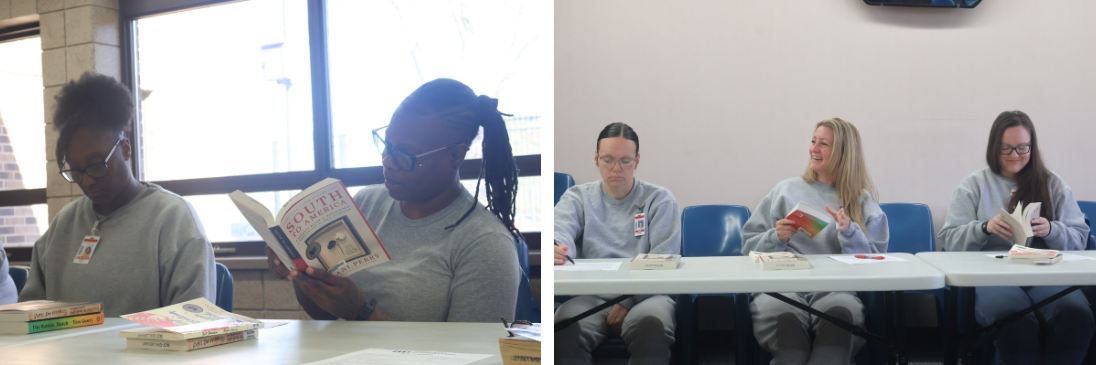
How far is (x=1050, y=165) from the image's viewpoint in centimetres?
288

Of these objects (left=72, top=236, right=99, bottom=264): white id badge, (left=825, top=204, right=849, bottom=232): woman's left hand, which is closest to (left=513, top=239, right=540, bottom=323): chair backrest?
(left=825, top=204, right=849, bottom=232): woman's left hand

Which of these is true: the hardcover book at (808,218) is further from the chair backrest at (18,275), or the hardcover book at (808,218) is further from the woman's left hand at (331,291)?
the chair backrest at (18,275)

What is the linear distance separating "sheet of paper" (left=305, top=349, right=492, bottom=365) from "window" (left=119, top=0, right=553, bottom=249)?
5.48ft

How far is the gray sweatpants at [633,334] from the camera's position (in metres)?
1.69

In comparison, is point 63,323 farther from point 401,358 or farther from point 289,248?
point 401,358

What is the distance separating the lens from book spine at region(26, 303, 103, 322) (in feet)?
4.16

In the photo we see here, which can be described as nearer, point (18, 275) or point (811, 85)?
point (18, 275)

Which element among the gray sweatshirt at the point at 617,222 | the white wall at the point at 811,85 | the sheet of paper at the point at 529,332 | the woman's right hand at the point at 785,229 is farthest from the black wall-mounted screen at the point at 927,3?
the sheet of paper at the point at 529,332

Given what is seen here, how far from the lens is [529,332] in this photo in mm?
845

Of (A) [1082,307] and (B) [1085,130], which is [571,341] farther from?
(B) [1085,130]

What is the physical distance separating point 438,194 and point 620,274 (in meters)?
0.52

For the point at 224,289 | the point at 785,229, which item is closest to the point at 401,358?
the point at 224,289

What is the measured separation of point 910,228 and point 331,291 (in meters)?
2.51

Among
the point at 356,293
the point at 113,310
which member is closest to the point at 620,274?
the point at 356,293
